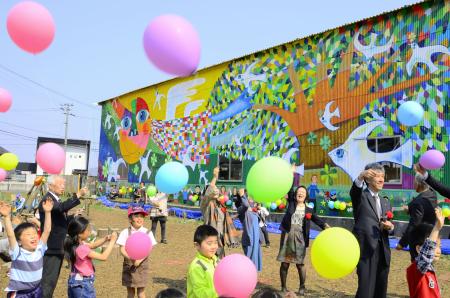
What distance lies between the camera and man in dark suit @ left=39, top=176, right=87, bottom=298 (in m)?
4.83

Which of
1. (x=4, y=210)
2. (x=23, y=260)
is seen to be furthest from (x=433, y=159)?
(x=4, y=210)

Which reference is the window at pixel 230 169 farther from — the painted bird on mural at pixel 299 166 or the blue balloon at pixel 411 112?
the blue balloon at pixel 411 112

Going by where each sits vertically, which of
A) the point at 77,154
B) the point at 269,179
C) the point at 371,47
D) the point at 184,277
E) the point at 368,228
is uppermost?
the point at 371,47

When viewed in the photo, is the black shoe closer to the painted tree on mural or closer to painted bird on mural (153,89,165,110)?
the painted tree on mural

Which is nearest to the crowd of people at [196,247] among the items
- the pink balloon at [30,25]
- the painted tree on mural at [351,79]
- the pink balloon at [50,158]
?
the pink balloon at [50,158]

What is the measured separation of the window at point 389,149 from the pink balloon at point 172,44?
10.8 m

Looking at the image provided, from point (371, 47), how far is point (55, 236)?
1204cm

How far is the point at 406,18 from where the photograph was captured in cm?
1310

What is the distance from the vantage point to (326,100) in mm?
15062

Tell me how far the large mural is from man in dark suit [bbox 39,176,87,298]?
10694mm

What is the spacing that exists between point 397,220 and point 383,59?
5064 millimetres

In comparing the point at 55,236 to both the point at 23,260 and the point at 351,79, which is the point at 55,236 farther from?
the point at 351,79

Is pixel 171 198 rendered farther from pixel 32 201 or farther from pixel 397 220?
pixel 397 220

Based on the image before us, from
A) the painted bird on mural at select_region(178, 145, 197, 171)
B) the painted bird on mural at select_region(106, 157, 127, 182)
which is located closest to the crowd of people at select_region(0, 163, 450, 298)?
the painted bird on mural at select_region(178, 145, 197, 171)
